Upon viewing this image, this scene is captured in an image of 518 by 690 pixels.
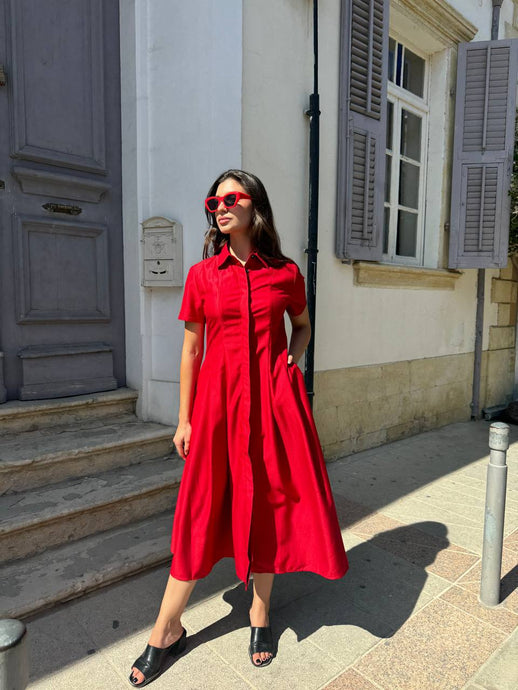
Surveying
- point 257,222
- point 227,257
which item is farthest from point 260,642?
point 257,222

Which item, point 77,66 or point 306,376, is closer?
point 77,66

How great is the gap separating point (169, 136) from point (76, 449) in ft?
6.82

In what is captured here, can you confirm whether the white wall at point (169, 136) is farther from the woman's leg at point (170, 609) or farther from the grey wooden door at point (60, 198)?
the woman's leg at point (170, 609)

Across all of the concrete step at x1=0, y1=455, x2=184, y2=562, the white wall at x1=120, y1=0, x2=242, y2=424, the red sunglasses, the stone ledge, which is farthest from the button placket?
the stone ledge

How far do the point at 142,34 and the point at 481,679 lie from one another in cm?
392

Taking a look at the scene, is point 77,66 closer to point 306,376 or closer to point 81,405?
point 81,405

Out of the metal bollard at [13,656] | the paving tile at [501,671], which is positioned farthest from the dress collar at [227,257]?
the paving tile at [501,671]

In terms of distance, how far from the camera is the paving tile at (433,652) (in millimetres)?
1807

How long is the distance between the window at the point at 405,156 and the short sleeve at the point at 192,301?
3.72 metres

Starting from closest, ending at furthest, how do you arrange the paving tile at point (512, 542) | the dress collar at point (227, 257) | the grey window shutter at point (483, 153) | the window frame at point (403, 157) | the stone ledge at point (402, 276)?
1. the dress collar at point (227, 257)
2. the paving tile at point (512, 542)
3. the stone ledge at point (402, 276)
4. the window frame at point (403, 157)
5. the grey window shutter at point (483, 153)

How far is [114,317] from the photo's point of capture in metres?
3.60

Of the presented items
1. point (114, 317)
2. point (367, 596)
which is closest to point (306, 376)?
point (114, 317)

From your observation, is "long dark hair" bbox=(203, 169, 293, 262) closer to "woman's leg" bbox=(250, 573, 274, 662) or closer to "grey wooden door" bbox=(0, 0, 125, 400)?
"woman's leg" bbox=(250, 573, 274, 662)

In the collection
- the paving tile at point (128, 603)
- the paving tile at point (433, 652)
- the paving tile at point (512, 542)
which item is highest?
the paving tile at point (128, 603)
